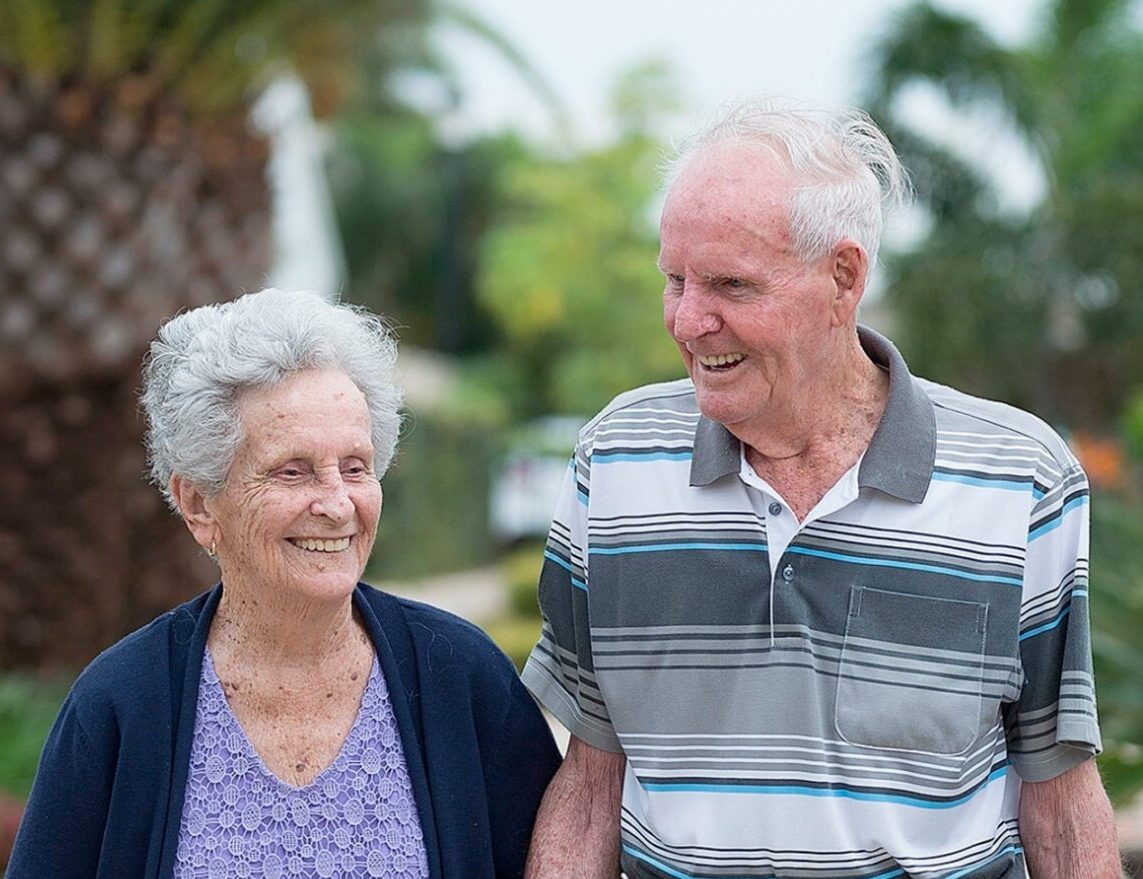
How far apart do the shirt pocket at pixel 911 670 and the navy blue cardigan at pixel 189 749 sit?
0.60 meters

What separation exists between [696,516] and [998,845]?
69 centimetres

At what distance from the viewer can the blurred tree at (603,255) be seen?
33.8 m

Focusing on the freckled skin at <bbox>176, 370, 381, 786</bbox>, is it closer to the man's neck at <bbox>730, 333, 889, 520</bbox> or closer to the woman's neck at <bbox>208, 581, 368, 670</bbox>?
the woman's neck at <bbox>208, 581, 368, 670</bbox>

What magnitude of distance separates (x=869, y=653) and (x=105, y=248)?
15.7 ft

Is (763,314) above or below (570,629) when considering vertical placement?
above

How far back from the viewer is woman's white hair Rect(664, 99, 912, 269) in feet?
7.91

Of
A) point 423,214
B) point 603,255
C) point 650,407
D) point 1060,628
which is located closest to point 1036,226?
point 650,407

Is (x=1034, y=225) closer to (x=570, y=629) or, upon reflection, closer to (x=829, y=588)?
(x=570, y=629)

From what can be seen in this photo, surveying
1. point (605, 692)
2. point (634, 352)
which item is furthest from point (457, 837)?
point (634, 352)

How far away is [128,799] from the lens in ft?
8.10

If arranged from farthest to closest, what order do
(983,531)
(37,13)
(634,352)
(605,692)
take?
(634,352), (37,13), (605,692), (983,531)

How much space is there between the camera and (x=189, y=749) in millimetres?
2527

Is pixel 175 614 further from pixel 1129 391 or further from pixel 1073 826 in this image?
pixel 1129 391

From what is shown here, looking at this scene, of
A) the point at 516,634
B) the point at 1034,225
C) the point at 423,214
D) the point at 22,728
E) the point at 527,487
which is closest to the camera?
the point at 22,728
